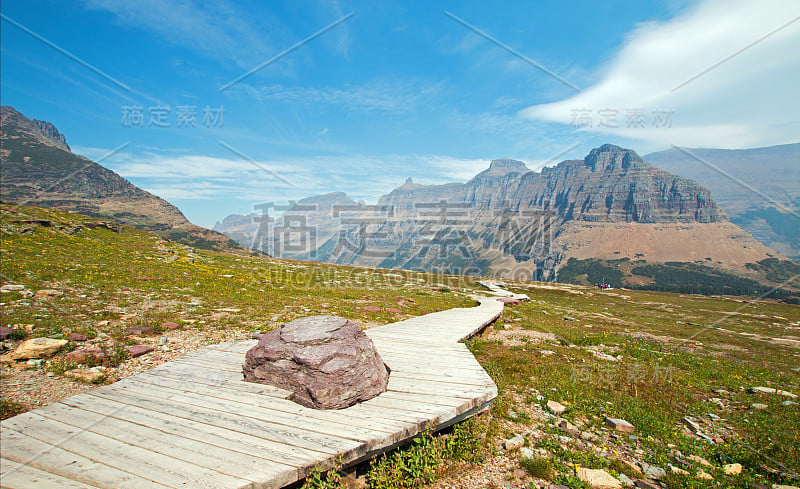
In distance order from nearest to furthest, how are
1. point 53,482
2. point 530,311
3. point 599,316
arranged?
point 53,482
point 530,311
point 599,316

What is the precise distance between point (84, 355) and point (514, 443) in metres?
12.6

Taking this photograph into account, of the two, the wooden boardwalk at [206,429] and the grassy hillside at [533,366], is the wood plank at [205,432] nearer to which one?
the wooden boardwalk at [206,429]

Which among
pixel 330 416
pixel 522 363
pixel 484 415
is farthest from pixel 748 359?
pixel 330 416

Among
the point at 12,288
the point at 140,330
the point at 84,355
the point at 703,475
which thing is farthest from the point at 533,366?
the point at 12,288

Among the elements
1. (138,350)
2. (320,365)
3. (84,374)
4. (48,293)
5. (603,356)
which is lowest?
(603,356)

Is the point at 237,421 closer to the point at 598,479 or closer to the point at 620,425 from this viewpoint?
the point at 598,479

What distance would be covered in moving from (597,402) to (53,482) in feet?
40.6

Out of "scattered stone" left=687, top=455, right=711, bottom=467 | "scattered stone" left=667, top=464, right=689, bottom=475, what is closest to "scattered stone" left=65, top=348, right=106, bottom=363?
"scattered stone" left=667, top=464, right=689, bottom=475

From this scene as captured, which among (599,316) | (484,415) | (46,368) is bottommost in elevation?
(599,316)

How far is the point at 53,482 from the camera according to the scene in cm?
411

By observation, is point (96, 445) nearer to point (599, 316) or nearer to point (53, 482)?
point (53, 482)

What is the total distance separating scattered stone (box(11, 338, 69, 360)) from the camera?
908cm

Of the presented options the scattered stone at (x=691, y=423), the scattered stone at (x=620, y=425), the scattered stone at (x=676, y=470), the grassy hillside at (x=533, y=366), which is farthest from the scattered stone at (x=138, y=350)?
the scattered stone at (x=691, y=423)

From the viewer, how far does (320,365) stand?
688cm
